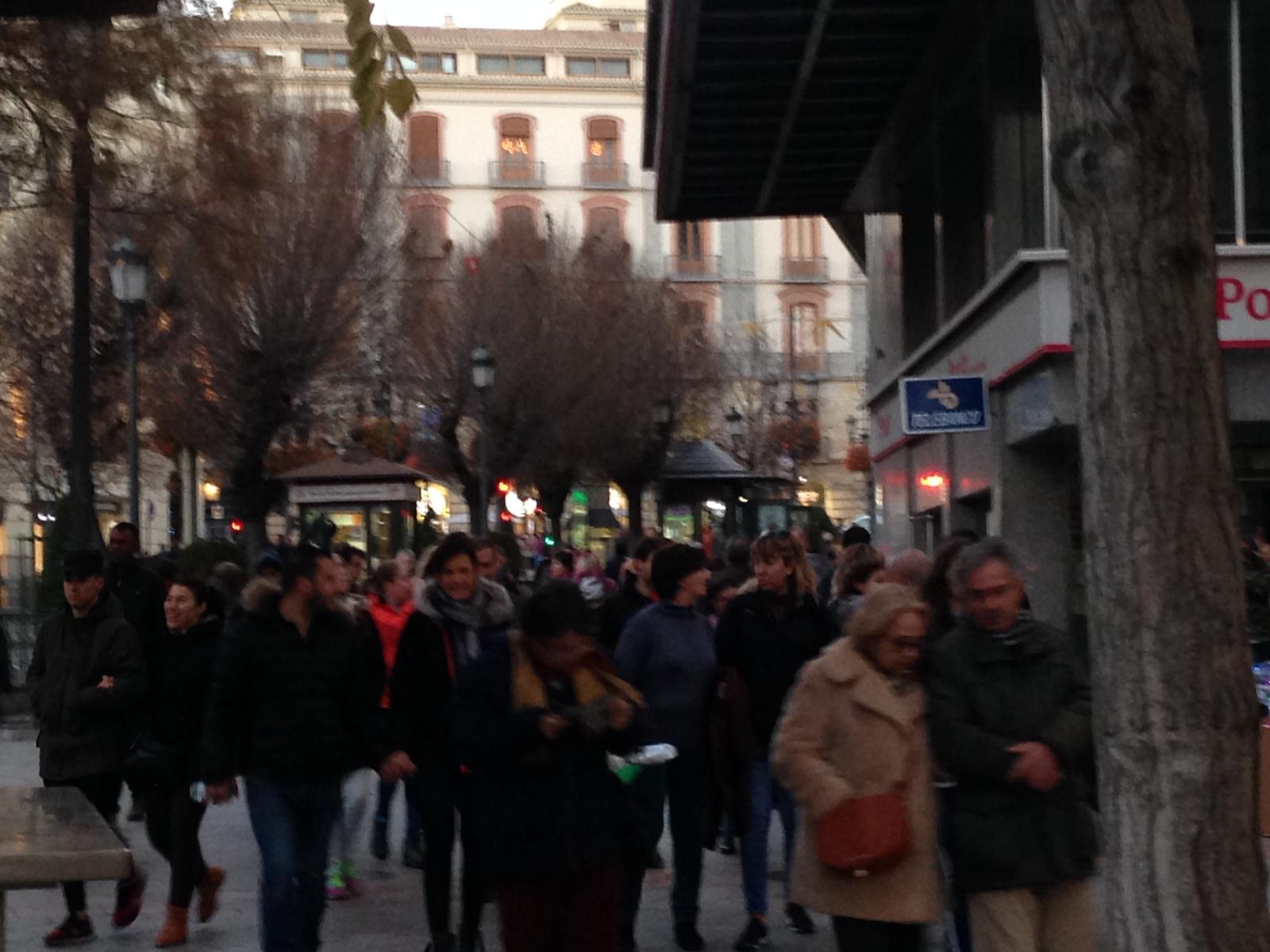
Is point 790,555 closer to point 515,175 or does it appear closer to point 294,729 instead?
point 294,729

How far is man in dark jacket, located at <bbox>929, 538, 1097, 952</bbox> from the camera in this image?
5758mm

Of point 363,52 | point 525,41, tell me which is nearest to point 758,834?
point 363,52

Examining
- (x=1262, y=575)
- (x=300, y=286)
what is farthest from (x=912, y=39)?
(x=300, y=286)

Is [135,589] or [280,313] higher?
[280,313]

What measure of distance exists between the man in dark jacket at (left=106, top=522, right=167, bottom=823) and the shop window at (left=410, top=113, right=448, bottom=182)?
60887mm

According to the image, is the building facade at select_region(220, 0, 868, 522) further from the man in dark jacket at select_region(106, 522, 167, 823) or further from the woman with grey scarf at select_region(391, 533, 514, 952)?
the woman with grey scarf at select_region(391, 533, 514, 952)

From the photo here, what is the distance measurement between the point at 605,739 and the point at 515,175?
2803 inches

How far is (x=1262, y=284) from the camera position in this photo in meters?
15.8

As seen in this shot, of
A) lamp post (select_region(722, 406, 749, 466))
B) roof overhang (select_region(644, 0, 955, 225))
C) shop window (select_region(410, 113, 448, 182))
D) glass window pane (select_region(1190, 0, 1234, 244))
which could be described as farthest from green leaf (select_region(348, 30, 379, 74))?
shop window (select_region(410, 113, 448, 182))

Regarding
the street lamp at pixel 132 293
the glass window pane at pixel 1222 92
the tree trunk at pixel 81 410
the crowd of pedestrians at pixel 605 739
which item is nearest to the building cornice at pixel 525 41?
the street lamp at pixel 132 293

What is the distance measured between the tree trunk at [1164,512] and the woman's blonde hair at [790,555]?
3.98 metres

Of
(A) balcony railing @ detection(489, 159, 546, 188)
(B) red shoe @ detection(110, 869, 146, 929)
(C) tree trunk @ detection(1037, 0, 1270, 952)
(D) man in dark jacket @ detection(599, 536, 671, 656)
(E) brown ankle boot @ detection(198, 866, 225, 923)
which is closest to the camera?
(C) tree trunk @ detection(1037, 0, 1270, 952)

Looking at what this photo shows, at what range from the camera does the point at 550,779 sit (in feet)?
19.6

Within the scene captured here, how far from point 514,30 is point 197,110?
61394 mm
